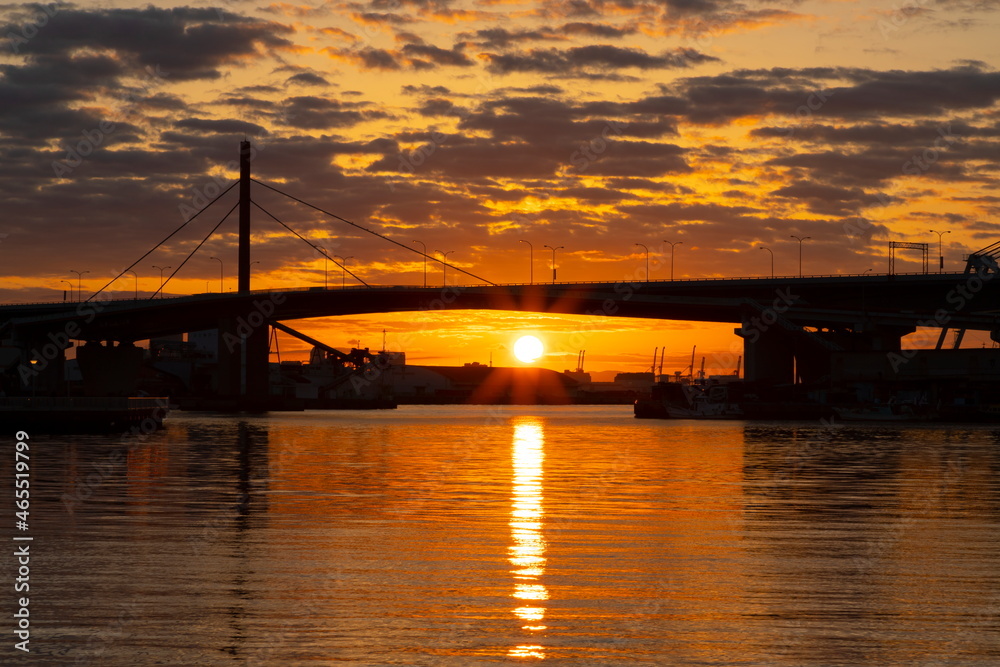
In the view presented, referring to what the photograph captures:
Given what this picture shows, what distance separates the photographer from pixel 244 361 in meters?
151

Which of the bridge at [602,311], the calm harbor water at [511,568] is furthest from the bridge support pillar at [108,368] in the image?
the calm harbor water at [511,568]

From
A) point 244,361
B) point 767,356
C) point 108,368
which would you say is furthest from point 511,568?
point 244,361

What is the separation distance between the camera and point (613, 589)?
17812mm

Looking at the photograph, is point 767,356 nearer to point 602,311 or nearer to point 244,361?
point 602,311

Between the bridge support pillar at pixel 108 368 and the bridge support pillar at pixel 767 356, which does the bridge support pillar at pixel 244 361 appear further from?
the bridge support pillar at pixel 767 356

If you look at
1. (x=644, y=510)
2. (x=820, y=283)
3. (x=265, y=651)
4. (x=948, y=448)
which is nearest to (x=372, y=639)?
(x=265, y=651)

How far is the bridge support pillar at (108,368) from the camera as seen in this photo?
14012 cm

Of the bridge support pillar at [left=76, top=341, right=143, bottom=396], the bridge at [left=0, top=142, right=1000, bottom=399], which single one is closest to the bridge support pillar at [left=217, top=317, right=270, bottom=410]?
the bridge at [left=0, top=142, right=1000, bottom=399]

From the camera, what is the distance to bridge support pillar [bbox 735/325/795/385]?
13138 cm

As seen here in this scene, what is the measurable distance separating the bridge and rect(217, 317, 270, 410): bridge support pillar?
0.18 meters

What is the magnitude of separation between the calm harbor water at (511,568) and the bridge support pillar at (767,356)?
8941cm

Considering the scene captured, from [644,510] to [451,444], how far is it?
40018 mm

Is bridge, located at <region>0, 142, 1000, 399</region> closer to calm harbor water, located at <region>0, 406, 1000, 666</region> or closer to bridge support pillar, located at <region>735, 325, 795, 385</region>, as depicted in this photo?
bridge support pillar, located at <region>735, 325, 795, 385</region>

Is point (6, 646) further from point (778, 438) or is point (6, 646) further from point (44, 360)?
point (44, 360)
